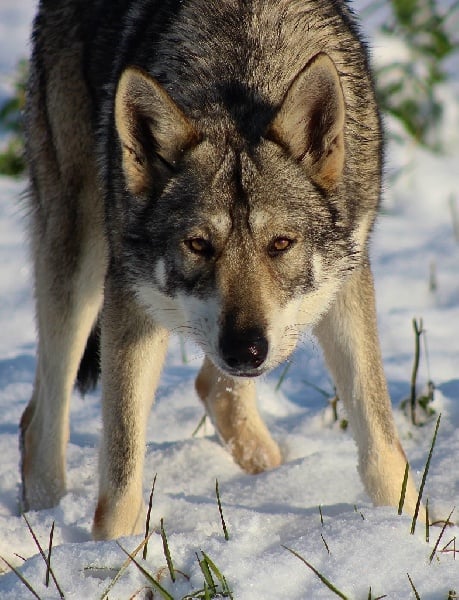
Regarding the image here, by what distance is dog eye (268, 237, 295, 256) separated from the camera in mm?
3443

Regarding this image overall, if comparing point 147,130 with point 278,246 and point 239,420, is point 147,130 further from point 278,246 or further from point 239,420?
point 239,420

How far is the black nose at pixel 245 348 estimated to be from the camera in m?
3.26

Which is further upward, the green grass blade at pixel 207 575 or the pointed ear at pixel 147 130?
the pointed ear at pixel 147 130

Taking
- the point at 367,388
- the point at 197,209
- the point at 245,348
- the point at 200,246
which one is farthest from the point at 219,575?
the point at 367,388

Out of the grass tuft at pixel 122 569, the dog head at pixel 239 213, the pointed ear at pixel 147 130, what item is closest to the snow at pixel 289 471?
the grass tuft at pixel 122 569

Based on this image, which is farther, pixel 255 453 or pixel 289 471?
pixel 255 453

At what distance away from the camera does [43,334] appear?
185 inches

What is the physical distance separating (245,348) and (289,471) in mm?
1285

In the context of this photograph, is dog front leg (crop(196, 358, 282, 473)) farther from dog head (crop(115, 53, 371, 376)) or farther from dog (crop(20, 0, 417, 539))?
dog head (crop(115, 53, 371, 376))

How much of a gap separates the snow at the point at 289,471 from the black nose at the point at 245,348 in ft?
1.76

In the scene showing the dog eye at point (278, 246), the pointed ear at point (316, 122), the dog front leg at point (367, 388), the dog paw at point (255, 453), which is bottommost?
the dog paw at point (255, 453)

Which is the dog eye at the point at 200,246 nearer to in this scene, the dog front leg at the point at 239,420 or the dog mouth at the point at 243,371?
the dog mouth at the point at 243,371

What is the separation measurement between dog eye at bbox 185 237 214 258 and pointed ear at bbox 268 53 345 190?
45 centimetres

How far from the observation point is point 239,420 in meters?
4.88
